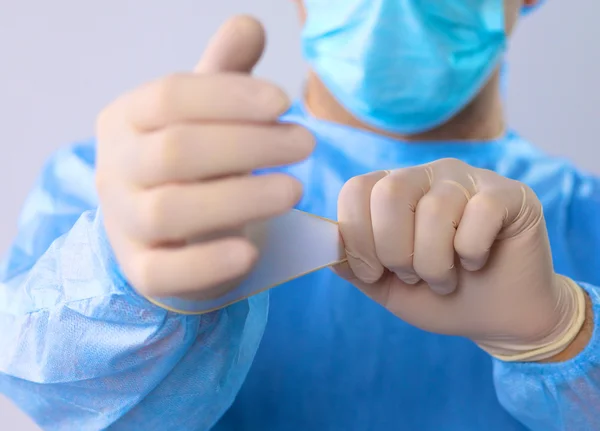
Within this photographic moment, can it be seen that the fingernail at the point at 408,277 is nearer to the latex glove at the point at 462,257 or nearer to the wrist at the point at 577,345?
the latex glove at the point at 462,257

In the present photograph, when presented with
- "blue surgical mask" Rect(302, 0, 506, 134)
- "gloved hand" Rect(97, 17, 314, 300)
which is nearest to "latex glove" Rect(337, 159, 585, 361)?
"gloved hand" Rect(97, 17, 314, 300)

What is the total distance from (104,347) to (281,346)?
12.0 inches

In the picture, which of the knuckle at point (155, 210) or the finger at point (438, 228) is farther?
the finger at point (438, 228)

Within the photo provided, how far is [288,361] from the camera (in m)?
0.84

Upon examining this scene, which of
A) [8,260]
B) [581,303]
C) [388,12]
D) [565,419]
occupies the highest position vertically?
[388,12]

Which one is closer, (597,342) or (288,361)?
(597,342)

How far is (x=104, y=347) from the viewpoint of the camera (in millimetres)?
588

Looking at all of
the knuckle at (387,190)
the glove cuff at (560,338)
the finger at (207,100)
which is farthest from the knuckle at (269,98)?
the glove cuff at (560,338)

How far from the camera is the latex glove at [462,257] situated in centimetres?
59

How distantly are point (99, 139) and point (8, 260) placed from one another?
1.36 feet

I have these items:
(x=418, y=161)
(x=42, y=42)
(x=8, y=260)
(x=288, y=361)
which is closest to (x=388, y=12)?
(x=418, y=161)

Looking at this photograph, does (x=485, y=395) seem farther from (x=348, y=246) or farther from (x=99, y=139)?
(x=99, y=139)

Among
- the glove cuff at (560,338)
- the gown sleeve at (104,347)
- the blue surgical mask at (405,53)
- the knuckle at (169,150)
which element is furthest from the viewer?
the blue surgical mask at (405,53)

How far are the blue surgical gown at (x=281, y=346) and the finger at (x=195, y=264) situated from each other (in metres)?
0.09
